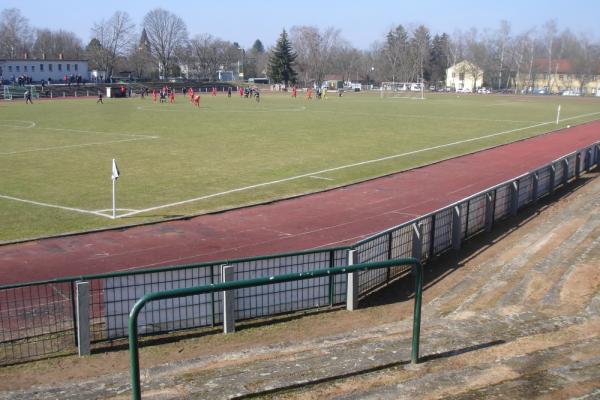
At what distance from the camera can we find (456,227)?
40.0ft

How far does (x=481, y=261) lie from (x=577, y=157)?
12379mm

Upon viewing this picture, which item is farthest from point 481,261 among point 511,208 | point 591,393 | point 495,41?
point 495,41

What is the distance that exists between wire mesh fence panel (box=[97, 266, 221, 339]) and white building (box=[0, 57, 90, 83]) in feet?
327

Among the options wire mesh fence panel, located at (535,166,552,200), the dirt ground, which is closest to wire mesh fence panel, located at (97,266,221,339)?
the dirt ground

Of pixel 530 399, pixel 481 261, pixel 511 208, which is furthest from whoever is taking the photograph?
pixel 511 208

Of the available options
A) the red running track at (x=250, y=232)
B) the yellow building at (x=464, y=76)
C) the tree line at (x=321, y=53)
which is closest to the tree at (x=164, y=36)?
the tree line at (x=321, y=53)

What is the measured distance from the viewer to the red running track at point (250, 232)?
11.9 meters

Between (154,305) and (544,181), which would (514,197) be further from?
(154,305)

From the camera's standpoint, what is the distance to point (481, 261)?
37.2 feet

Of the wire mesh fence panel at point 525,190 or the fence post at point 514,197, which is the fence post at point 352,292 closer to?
the fence post at point 514,197

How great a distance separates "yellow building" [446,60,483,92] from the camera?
144250mm

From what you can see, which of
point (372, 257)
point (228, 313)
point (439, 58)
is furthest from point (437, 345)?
point (439, 58)

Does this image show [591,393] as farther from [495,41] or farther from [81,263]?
[495,41]

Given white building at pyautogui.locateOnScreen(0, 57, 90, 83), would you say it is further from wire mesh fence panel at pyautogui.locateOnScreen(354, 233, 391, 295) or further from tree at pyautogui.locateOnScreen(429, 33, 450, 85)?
wire mesh fence panel at pyautogui.locateOnScreen(354, 233, 391, 295)
